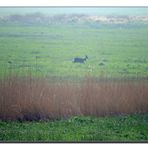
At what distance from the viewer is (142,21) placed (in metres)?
10.4

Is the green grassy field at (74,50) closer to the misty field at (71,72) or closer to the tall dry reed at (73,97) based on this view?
the misty field at (71,72)

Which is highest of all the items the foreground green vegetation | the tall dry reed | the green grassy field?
the green grassy field

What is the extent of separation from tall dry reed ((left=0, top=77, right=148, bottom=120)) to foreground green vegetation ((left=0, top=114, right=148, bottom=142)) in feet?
0.28

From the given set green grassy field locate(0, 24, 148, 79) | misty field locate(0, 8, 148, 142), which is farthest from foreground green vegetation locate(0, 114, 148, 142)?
green grassy field locate(0, 24, 148, 79)

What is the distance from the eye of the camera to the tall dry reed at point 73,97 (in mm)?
10406

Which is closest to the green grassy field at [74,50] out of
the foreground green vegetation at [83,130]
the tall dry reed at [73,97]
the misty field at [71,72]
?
the misty field at [71,72]

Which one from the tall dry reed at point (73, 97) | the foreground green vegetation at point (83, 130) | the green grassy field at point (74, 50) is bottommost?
the foreground green vegetation at point (83, 130)

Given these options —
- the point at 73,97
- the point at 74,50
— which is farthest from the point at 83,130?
the point at 74,50

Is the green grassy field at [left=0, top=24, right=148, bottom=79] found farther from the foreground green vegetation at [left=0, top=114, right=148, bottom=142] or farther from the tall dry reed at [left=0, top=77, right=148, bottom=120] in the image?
the foreground green vegetation at [left=0, top=114, right=148, bottom=142]

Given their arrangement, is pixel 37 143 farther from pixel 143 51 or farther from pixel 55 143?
pixel 143 51

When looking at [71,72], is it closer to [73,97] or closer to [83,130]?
[73,97]

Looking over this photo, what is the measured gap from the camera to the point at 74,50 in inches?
409

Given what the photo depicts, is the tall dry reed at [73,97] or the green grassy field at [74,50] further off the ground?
the green grassy field at [74,50]

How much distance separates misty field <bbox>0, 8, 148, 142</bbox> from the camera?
10367mm
